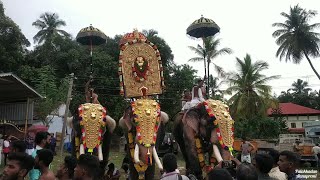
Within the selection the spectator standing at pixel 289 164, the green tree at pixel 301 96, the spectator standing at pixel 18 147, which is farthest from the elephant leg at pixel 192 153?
the green tree at pixel 301 96

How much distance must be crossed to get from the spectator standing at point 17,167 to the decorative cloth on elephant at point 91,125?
12.6 feet

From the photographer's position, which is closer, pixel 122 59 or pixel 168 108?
pixel 122 59

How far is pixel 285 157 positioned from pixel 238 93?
2434 centimetres

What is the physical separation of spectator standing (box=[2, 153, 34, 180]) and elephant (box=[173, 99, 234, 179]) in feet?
13.1

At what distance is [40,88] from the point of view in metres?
23.2

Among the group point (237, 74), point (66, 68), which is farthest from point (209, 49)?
point (66, 68)

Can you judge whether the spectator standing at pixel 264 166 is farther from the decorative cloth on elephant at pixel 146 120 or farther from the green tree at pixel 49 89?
the green tree at pixel 49 89

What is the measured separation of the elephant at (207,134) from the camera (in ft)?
22.9

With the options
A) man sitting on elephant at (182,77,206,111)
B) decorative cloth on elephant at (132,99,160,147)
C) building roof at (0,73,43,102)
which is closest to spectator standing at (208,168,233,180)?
decorative cloth on elephant at (132,99,160,147)

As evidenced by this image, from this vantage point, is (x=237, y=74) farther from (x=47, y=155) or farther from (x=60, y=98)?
(x=47, y=155)

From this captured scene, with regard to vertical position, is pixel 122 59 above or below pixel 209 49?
below

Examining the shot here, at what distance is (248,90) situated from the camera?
1102 inches

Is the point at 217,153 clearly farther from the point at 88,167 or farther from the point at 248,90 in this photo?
the point at 248,90

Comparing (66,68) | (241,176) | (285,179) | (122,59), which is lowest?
(285,179)
